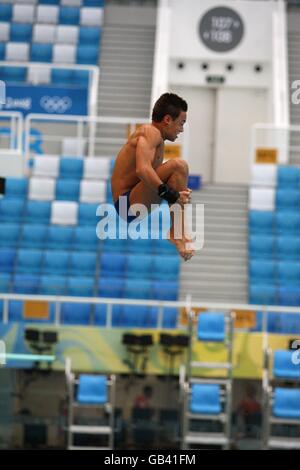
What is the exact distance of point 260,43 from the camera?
2259 cm

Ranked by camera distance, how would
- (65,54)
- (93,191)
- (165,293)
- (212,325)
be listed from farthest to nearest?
(65,54)
(93,191)
(165,293)
(212,325)

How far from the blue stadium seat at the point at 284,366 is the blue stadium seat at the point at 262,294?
3.74 ft

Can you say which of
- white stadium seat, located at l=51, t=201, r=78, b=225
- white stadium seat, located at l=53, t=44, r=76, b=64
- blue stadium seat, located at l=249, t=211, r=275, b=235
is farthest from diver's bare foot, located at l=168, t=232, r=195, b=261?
white stadium seat, located at l=53, t=44, r=76, b=64

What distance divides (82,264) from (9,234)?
1.05 metres

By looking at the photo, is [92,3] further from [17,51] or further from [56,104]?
[56,104]

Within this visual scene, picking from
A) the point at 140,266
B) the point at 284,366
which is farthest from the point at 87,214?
the point at 284,366

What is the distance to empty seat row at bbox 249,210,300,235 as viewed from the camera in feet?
59.7

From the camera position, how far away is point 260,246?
715 inches

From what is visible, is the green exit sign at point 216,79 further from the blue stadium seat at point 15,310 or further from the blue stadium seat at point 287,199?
the blue stadium seat at point 15,310

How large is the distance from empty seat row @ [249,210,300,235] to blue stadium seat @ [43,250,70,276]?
2567 mm

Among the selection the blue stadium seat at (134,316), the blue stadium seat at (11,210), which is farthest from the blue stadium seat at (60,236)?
the blue stadium seat at (134,316)

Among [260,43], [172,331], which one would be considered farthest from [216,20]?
[172,331]

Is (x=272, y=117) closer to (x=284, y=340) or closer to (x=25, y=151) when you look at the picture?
(x=25, y=151)

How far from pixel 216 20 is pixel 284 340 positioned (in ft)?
26.4
